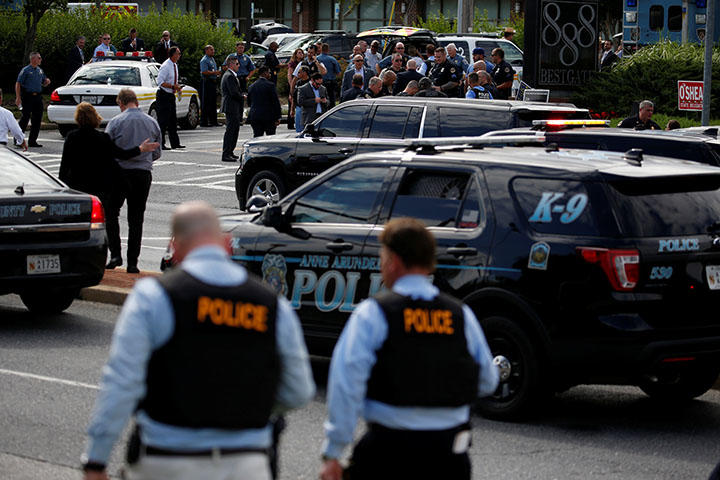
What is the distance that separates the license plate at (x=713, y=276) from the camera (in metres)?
8.01

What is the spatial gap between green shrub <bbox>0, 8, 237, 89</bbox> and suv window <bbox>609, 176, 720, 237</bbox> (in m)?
31.0

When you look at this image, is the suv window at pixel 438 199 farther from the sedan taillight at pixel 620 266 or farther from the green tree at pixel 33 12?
the green tree at pixel 33 12

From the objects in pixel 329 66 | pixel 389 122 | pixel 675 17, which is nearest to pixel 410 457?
pixel 389 122

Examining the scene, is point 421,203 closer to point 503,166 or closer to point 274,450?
point 503,166

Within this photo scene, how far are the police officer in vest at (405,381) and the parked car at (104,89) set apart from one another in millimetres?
23369

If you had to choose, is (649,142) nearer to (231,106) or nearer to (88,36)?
(231,106)

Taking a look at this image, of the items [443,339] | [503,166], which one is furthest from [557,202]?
[443,339]

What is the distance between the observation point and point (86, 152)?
13.0 meters

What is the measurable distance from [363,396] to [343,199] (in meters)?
4.44

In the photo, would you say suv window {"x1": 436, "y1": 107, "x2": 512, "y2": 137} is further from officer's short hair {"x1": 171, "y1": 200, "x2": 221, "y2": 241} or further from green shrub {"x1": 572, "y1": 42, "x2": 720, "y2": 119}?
green shrub {"x1": 572, "y1": 42, "x2": 720, "y2": 119}

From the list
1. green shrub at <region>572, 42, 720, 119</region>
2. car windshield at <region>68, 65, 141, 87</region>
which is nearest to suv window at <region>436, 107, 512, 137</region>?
green shrub at <region>572, 42, 720, 119</region>

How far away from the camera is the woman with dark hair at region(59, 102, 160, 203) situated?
42.5ft

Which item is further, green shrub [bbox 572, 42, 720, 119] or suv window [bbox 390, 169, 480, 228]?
green shrub [bbox 572, 42, 720, 119]

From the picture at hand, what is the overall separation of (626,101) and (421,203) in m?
17.0
